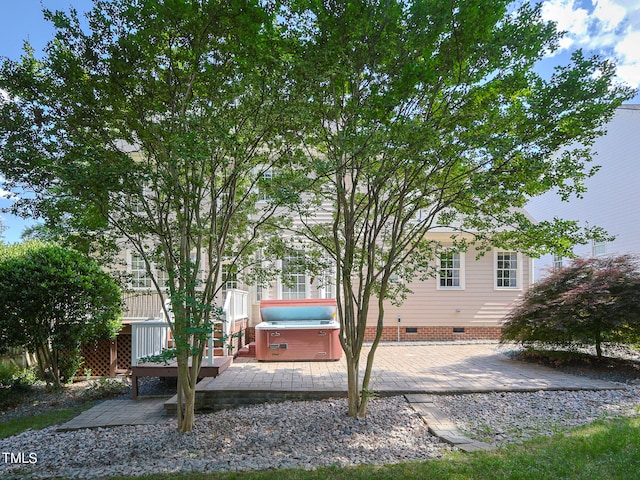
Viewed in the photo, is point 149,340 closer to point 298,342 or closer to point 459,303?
point 298,342

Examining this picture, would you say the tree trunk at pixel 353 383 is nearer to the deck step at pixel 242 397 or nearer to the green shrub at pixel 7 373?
the deck step at pixel 242 397

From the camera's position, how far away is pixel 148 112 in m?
5.04

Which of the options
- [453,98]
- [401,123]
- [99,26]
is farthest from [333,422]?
[99,26]

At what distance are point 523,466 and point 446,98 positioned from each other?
3781 millimetres

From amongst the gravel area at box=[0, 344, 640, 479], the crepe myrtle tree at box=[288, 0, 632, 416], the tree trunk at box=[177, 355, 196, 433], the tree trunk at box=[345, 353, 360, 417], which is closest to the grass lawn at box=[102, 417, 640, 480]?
the gravel area at box=[0, 344, 640, 479]

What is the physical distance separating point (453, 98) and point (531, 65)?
0.92 meters

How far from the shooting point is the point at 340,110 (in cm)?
514

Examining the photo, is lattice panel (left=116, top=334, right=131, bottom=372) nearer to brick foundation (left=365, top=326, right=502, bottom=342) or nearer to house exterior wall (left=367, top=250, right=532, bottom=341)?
house exterior wall (left=367, top=250, right=532, bottom=341)

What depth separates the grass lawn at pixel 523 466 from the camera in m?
3.57

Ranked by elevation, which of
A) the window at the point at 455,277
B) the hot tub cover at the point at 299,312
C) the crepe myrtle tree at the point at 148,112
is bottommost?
the hot tub cover at the point at 299,312

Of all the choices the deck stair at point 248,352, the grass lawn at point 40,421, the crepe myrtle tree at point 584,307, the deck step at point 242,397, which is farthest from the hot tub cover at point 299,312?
the grass lawn at point 40,421

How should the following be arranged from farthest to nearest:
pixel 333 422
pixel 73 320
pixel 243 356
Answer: pixel 243 356, pixel 73 320, pixel 333 422

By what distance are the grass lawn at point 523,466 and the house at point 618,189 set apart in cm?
885

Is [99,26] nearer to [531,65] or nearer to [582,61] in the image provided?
[531,65]
